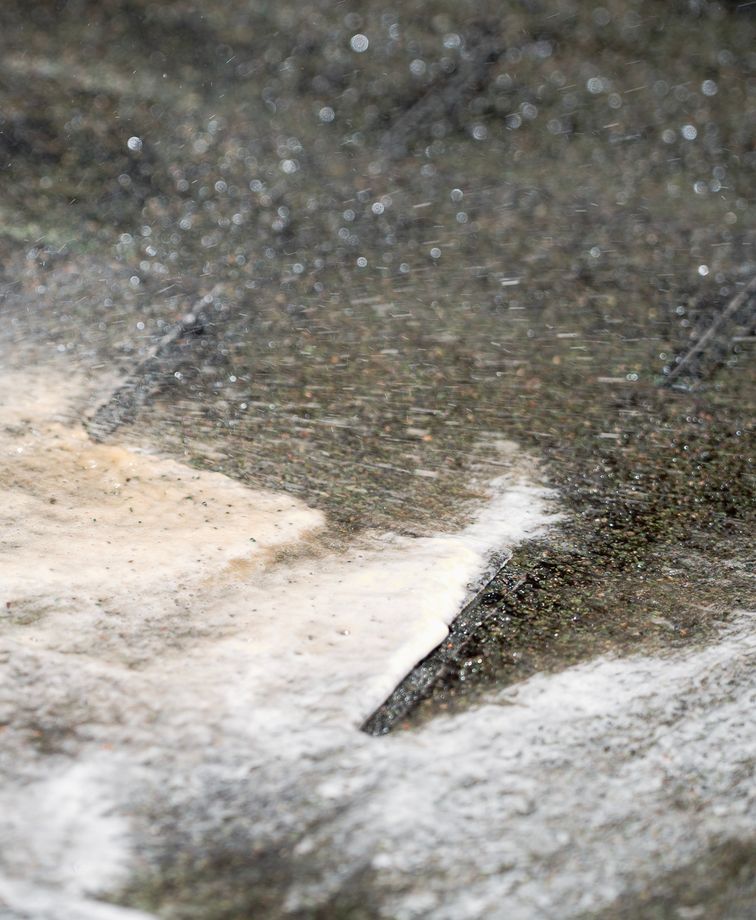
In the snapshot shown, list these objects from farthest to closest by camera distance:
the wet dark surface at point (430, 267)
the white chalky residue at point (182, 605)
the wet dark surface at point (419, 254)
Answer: the wet dark surface at point (419, 254) → the wet dark surface at point (430, 267) → the white chalky residue at point (182, 605)

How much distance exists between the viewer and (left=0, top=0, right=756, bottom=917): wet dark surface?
81.0 inches

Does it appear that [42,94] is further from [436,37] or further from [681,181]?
[681,181]

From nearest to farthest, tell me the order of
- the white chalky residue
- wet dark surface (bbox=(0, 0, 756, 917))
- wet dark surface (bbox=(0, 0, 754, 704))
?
the white chalky residue < wet dark surface (bbox=(0, 0, 756, 917)) < wet dark surface (bbox=(0, 0, 754, 704))

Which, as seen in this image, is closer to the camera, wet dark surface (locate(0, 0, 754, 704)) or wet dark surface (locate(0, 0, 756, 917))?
wet dark surface (locate(0, 0, 756, 917))

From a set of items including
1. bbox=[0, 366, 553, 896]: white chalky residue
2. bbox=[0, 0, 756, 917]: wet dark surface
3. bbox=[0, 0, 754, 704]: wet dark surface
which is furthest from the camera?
bbox=[0, 0, 754, 704]: wet dark surface

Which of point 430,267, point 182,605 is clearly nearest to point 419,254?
point 430,267

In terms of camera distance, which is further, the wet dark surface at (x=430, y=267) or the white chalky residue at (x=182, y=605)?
the wet dark surface at (x=430, y=267)

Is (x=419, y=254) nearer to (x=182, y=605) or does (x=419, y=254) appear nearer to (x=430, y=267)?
(x=430, y=267)

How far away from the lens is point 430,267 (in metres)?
3.12

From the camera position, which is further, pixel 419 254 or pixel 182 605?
pixel 419 254

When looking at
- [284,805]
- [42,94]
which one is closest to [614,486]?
[284,805]

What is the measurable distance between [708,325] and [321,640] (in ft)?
5.22

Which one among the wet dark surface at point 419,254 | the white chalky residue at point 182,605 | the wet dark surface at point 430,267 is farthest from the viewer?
the wet dark surface at point 419,254

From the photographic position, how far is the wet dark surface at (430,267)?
2057 millimetres
